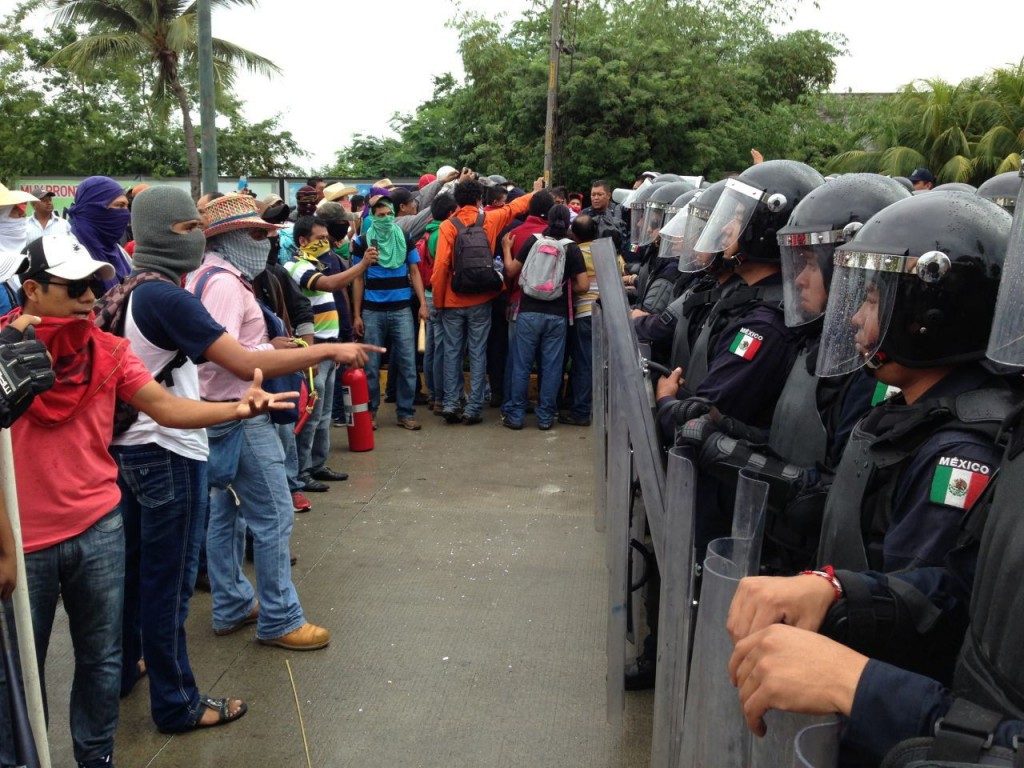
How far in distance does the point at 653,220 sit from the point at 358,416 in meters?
2.87

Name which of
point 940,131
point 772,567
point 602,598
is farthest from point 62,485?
point 940,131

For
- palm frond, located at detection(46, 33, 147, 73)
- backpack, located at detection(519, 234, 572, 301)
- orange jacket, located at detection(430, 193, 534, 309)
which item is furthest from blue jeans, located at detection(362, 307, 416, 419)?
palm frond, located at detection(46, 33, 147, 73)

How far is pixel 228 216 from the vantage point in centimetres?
425

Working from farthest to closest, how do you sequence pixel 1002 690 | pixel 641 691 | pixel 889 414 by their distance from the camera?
pixel 641 691 < pixel 889 414 < pixel 1002 690

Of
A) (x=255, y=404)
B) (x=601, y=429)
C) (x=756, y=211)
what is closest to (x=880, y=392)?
(x=756, y=211)

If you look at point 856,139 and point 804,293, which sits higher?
point 856,139

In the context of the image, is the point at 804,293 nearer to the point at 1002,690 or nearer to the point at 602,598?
the point at 1002,690

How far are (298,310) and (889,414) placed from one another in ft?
14.5

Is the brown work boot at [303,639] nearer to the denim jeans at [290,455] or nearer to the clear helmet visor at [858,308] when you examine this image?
the denim jeans at [290,455]

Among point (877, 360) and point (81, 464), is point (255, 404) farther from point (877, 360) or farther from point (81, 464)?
point (877, 360)

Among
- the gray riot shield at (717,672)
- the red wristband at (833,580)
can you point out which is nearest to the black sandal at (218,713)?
the gray riot shield at (717,672)

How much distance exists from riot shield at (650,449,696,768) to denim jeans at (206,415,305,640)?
2168 mm

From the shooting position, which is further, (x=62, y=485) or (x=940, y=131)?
(x=940, y=131)

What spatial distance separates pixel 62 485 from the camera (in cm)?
290
